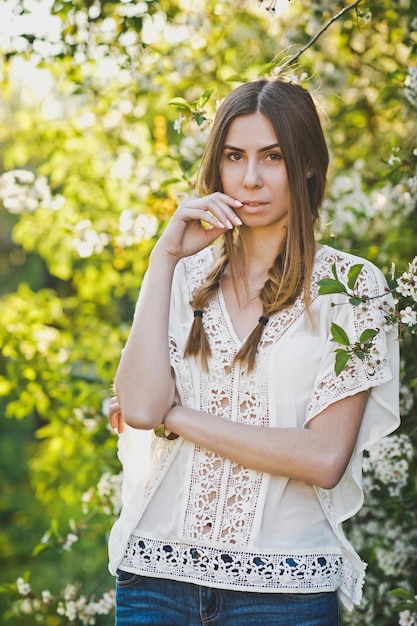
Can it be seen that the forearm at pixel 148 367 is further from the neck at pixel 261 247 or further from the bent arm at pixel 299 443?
the neck at pixel 261 247

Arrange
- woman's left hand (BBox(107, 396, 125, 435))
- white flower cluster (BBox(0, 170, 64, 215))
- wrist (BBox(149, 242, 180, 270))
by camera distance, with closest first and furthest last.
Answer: wrist (BBox(149, 242, 180, 270)), woman's left hand (BBox(107, 396, 125, 435)), white flower cluster (BBox(0, 170, 64, 215))

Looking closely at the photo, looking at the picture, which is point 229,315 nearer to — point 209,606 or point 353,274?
point 353,274

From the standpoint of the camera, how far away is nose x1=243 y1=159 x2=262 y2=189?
187 cm

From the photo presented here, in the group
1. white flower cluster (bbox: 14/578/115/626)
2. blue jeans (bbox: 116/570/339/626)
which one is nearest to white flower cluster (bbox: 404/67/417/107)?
blue jeans (bbox: 116/570/339/626)

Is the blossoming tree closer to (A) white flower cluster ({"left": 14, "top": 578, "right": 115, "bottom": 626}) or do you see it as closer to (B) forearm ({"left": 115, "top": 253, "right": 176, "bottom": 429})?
(A) white flower cluster ({"left": 14, "top": 578, "right": 115, "bottom": 626})

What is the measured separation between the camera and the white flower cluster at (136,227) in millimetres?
2973

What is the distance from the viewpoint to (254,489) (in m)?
1.84

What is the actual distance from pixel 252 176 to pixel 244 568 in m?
0.82

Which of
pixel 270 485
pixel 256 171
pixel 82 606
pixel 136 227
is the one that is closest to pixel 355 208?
pixel 136 227

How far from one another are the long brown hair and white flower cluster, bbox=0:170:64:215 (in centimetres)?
139

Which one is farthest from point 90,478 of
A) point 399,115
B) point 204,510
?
point 399,115

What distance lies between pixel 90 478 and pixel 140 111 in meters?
1.53

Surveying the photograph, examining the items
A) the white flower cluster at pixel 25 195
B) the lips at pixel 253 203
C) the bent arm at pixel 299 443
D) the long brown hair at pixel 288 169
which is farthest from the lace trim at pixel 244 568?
the white flower cluster at pixel 25 195

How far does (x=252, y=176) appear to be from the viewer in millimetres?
1873
